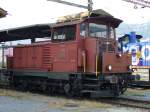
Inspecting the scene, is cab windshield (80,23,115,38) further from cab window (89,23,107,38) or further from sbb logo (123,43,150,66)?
sbb logo (123,43,150,66)

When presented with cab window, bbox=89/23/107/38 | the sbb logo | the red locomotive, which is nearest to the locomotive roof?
the red locomotive

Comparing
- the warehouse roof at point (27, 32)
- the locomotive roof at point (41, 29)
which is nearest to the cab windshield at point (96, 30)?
the locomotive roof at point (41, 29)

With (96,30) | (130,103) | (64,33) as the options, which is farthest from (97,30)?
(130,103)

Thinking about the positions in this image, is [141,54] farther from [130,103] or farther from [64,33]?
[130,103]

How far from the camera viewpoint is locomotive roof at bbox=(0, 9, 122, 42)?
697 inches

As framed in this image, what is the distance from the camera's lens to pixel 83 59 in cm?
1709

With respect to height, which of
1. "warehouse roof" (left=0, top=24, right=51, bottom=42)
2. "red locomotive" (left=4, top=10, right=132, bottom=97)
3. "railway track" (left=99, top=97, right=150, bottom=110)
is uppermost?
"warehouse roof" (left=0, top=24, right=51, bottom=42)

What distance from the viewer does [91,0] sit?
3111 centimetres

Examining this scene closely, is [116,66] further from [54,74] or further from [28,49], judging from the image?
[28,49]

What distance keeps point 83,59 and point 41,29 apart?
441 centimetres

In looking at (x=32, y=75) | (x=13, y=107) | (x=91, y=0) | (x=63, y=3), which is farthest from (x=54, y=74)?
(x=91, y=0)

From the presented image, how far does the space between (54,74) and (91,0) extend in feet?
45.9

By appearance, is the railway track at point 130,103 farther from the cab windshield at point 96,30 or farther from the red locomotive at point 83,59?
the cab windshield at point 96,30

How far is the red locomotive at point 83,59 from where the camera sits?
55.4 feet
